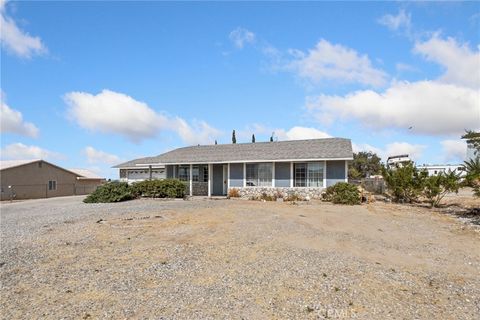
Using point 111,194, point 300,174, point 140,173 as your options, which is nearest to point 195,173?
point 111,194

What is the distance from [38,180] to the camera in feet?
132

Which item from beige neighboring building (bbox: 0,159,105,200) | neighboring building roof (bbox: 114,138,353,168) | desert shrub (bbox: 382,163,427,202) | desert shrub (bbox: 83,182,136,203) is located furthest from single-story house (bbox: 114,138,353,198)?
beige neighboring building (bbox: 0,159,105,200)

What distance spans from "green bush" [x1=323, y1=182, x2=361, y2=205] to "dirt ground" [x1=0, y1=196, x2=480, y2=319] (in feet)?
19.4

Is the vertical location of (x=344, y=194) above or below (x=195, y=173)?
below

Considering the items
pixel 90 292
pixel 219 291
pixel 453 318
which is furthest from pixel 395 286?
pixel 90 292

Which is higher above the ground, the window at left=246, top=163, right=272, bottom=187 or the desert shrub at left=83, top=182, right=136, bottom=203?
the window at left=246, top=163, right=272, bottom=187

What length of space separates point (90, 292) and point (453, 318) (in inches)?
219

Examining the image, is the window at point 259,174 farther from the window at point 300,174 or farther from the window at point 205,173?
the window at point 205,173

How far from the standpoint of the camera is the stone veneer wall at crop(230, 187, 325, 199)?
70.9 feet

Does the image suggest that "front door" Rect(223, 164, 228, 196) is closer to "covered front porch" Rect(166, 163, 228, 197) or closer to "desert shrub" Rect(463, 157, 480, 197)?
"covered front porch" Rect(166, 163, 228, 197)

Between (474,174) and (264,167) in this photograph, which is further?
(264,167)

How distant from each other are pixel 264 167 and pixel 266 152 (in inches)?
56.8

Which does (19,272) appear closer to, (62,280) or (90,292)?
(62,280)

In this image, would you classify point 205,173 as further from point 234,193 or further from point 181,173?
point 234,193
